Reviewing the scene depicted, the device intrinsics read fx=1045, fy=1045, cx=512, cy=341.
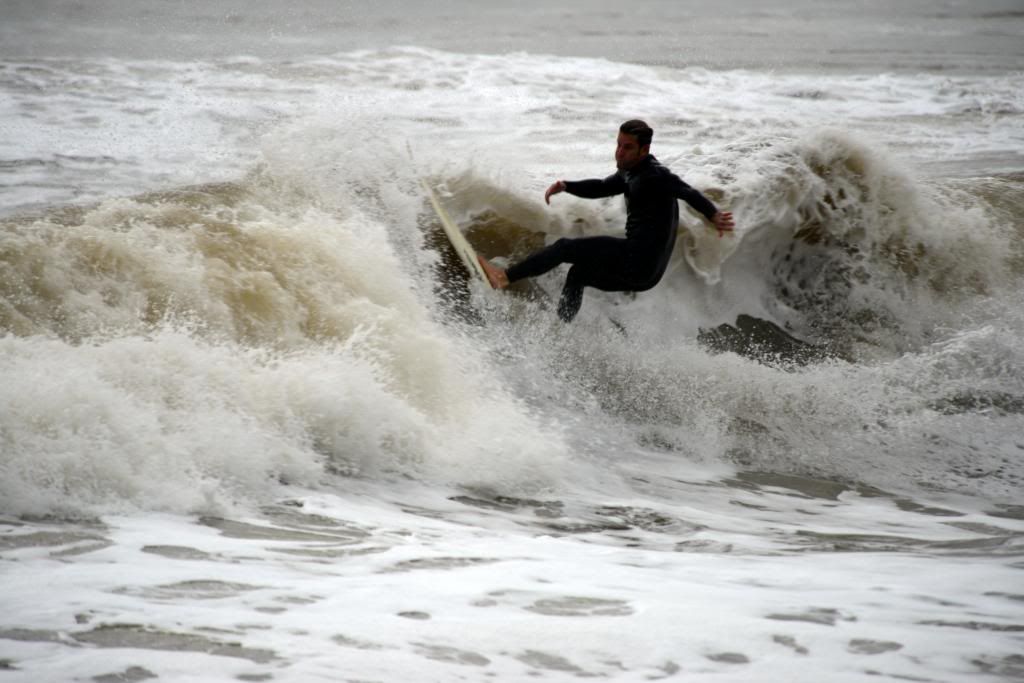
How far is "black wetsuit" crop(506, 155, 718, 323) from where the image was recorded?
6.44 m

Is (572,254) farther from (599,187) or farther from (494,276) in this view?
(494,276)

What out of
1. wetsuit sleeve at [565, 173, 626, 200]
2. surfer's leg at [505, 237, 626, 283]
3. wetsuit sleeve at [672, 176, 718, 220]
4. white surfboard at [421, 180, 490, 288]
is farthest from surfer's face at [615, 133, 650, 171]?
white surfboard at [421, 180, 490, 288]

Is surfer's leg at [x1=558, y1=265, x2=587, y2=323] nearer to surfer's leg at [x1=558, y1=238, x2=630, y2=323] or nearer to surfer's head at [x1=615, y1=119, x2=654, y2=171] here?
surfer's leg at [x1=558, y1=238, x2=630, y2=323]

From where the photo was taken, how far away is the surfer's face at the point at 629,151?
6367 mm

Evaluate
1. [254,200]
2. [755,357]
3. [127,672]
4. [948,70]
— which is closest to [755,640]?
[127,672]

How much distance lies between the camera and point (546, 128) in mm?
12766

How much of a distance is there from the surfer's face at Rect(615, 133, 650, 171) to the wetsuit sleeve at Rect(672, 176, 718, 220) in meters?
0.25

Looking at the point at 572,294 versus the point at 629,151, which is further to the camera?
the point at 572,294

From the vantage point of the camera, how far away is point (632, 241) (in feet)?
21.5

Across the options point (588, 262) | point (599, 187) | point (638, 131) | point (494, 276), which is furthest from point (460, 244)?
point (638, 131)

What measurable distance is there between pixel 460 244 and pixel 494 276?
39cm

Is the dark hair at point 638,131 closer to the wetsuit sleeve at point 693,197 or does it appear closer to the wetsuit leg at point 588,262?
the wetsuit sleeve at point 693,197

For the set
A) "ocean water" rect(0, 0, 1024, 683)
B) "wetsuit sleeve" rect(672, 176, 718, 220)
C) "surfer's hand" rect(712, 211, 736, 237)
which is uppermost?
"wetsuit sleeve" rect(672, 176, 718, 220)

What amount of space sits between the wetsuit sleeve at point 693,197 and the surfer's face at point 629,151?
248 millimetres
